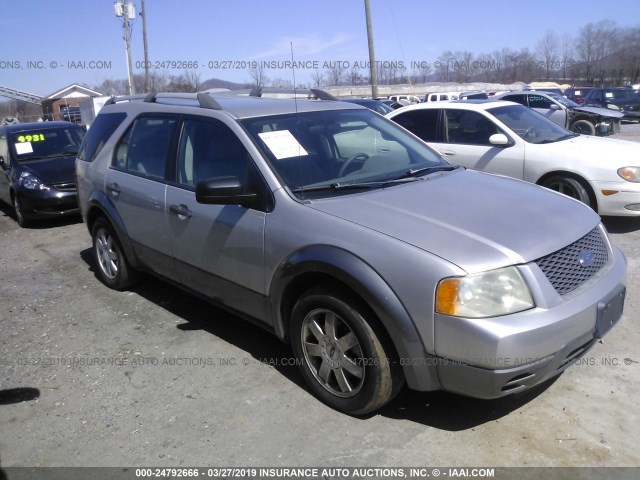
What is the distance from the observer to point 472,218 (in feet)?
9.93

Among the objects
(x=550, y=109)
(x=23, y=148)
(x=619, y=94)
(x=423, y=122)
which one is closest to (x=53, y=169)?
(x=23, y=148)

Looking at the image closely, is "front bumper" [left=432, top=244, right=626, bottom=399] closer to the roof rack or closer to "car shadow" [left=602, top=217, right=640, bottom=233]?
the roof rack

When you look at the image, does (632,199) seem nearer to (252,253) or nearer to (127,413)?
(252,253)

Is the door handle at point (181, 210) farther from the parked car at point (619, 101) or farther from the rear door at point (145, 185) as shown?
the parked car at point (619, 101)

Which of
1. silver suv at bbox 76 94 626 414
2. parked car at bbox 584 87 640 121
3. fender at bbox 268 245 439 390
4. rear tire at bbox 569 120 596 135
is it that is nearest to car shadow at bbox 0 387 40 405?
silver suv at bbox 76 94 626 414

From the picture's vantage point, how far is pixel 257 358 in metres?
4.01

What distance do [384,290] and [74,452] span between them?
6.40ft

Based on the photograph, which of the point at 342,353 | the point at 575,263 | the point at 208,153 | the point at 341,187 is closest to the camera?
the point at 575,263

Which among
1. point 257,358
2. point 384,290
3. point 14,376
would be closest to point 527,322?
point 384,290

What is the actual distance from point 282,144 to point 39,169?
6932 mm

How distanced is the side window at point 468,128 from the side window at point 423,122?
0.18 m

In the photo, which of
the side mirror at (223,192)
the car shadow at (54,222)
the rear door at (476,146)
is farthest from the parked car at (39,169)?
the side mirror at (223,192)

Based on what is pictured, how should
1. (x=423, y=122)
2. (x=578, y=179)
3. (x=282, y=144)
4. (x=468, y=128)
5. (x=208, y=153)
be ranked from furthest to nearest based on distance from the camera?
1. (x=423, y=122)
2. (x=468, y=128)
3. (x=578, y=179)
4. (x=208, y=153)
5. (x=282, y=144)

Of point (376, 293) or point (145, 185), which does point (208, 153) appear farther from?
point (376, 293)
